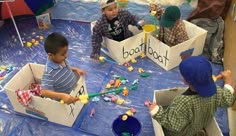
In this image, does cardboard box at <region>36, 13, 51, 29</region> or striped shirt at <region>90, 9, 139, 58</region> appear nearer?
striped shirt at <region>90, 9, 139, 58</region>

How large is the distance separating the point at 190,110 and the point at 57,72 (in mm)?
666

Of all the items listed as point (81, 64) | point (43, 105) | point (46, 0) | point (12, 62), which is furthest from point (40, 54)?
point (43, 105)

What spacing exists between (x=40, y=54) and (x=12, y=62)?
0.21m

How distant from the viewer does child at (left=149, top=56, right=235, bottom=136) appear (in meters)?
1.08

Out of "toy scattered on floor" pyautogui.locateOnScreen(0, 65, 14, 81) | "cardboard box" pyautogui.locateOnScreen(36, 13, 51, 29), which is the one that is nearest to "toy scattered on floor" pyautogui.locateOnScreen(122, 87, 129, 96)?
"toy scattered on floor" pyautogui.locateOnScreen(0, 65, 14, 81)

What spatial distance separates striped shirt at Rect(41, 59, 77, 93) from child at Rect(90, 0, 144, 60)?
46cm

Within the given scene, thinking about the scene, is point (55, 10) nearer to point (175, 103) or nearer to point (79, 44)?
point (79, 44)

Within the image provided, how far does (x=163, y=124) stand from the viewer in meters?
A: 1.23

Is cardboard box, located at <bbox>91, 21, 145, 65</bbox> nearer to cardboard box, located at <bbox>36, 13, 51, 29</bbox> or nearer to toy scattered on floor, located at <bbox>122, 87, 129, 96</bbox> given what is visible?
toy scattered on floor, located at <bbox>122, 87, 129, 96</bbox>

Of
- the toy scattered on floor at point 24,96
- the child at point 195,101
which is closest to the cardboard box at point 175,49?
the child at point 195,101

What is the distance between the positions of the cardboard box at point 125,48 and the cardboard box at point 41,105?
399 mm

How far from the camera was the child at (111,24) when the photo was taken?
1.82 m

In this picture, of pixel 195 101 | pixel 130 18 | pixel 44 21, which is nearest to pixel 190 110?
pixel 195 101

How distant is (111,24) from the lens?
190cm
